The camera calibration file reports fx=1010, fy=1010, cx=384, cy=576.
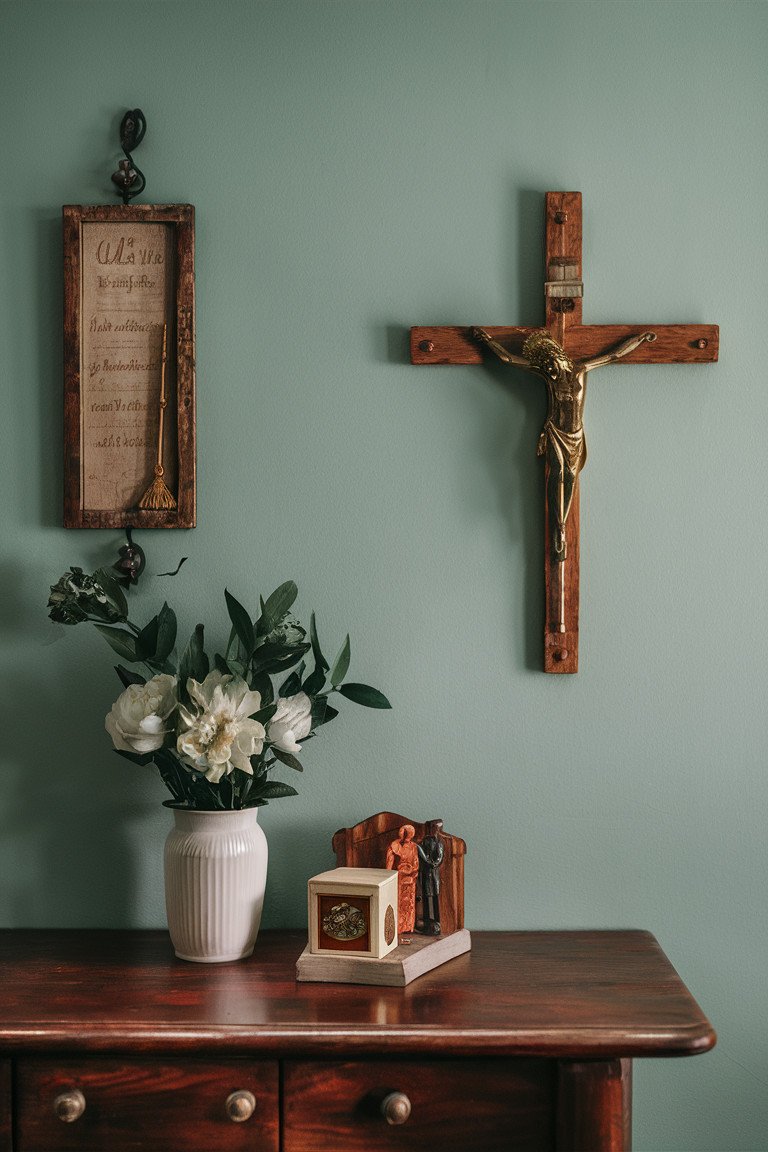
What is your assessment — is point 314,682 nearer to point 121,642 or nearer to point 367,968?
point 121,642

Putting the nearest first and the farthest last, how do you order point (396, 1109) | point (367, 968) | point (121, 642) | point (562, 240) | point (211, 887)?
1. point (396, 1109)
2. point (367, 968)
3. point (211, 887)
4. point (121, 642)
5. point (562, 240)

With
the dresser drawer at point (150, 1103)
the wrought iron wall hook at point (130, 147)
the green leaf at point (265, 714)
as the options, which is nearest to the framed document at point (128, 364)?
the wrought iron wall hook at point (130, 147)

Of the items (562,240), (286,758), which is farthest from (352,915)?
(562,240)

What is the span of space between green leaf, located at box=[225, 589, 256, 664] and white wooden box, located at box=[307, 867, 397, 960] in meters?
0.40

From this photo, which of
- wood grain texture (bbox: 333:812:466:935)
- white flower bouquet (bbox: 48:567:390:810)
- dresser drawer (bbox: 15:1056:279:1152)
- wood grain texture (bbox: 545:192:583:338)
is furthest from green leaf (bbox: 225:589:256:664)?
wood grain texture (bbox: 545:192:583:338)

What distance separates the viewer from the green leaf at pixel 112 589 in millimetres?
1744

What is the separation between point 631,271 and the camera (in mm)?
1855

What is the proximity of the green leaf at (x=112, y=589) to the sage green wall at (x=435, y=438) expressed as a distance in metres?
0.11

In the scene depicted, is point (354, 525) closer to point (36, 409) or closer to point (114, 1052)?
point (36, 409)

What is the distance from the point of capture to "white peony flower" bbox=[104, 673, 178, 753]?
63.6 inches

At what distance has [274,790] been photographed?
5.50 feet

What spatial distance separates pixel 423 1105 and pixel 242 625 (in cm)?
78

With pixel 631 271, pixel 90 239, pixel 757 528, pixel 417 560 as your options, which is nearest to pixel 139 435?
pixel 90 239

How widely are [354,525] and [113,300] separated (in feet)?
1.99
